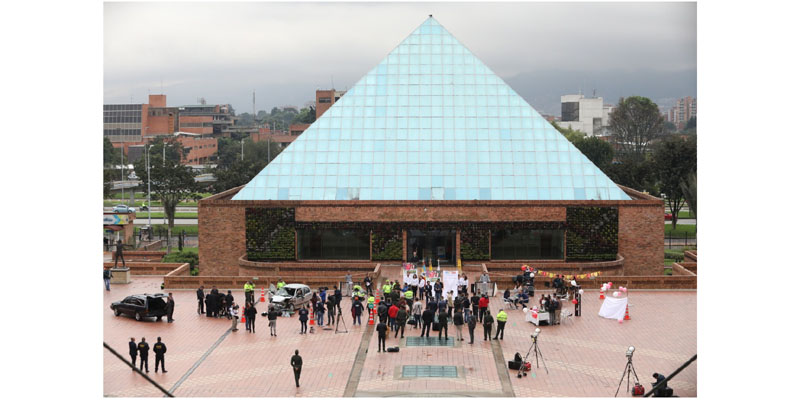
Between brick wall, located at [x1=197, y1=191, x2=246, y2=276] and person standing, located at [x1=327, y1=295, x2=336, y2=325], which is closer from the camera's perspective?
person standing, located at [x1=327, y1=295, x2=336, y2=325]

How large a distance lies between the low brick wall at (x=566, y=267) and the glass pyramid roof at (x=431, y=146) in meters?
3.80

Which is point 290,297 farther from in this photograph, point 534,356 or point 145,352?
point 534,356

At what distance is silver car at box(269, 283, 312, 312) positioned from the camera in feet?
112

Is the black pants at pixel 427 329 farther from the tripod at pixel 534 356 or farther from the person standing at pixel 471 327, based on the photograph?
the tripod at pixel 534 356

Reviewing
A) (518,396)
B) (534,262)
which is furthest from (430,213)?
(518,396)

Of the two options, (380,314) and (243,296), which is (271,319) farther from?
(243,296)

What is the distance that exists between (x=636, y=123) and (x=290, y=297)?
95.3 meters

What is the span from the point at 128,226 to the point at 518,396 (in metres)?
42.2

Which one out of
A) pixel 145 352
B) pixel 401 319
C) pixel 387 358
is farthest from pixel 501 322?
pixel 145 352

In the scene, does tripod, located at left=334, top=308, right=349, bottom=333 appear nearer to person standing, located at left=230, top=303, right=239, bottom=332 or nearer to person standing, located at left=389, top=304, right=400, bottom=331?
person standing, located at left=389, top=304, right=400, bottom=331

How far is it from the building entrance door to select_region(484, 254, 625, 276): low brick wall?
2.66m

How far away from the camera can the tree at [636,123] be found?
120 meters

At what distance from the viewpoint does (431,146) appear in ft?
A: 159

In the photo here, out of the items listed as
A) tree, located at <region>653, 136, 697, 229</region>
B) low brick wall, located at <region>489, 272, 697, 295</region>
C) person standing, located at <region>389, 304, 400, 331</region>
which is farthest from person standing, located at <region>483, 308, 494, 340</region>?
tree, located at <region>653, 136, 697, 229</region>
